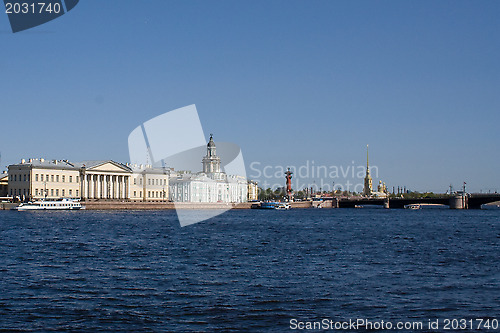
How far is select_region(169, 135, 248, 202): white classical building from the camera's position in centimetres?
11425

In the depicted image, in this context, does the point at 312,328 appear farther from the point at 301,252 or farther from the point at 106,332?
the point at 301,252

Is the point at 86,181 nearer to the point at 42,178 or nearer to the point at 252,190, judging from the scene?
the point at 42,178

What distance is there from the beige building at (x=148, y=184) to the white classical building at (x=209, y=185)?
4.04 meters

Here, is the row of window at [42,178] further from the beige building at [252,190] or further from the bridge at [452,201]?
the beige building at [252,190]

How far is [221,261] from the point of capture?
67.7ft

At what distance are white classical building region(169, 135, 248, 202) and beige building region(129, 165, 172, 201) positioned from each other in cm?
404

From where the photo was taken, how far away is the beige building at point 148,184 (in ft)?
347

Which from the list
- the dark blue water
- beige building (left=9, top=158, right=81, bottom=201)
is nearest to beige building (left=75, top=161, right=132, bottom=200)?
beige building (left=9, top=158, right=81, bottom=201)

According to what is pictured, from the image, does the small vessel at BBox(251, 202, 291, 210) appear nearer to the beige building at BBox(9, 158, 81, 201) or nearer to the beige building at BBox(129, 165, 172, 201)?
the beige building at BBox(129, 165, 172, 201)

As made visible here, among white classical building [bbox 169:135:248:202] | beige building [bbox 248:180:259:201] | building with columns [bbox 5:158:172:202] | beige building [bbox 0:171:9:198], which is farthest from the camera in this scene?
beige building [bbox 248:180:259:201]

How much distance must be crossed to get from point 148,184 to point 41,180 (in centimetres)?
2087

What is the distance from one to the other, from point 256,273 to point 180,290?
11.0ft

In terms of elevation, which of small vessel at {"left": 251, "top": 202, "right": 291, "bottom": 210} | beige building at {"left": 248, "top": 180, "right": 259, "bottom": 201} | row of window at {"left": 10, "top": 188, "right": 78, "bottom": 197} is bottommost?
small vessel at {"left": 251, "top": 202, "right": 291, "bottom": 210}

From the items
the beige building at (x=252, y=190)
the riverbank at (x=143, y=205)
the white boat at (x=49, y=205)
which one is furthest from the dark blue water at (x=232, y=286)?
the beige building at (x=252, y=190)
